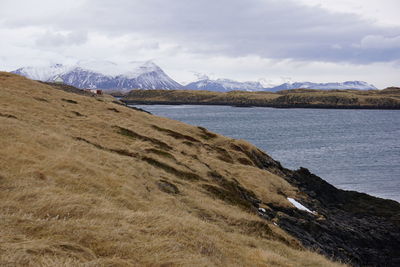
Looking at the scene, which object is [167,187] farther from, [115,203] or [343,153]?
[343,153]

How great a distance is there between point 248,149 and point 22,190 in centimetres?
2845

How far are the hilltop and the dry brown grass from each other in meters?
0.05

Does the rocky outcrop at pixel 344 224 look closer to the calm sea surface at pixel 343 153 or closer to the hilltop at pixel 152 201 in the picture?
the hilltop at pixel 152 201

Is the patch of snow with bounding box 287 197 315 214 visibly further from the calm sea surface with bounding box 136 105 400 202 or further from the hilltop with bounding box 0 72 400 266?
the calm sea surface with bounding box 136 105 400 202

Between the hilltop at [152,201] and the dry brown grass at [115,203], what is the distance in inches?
2.0

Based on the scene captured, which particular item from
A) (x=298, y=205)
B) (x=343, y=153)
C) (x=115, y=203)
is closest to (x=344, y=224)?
(x=298, y=205)

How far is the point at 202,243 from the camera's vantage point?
12273mm

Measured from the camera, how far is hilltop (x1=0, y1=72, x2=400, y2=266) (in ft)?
34.3

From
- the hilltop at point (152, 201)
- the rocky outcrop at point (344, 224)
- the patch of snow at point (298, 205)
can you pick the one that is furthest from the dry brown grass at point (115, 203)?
the rocky outcrop at point (344, 224)

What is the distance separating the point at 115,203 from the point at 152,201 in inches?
98.9

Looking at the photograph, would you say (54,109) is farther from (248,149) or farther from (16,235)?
(16,235)

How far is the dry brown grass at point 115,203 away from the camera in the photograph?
10.0 metres

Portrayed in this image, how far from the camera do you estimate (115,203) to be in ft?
49.1

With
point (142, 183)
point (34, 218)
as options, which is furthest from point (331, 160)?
point (34, 218)
